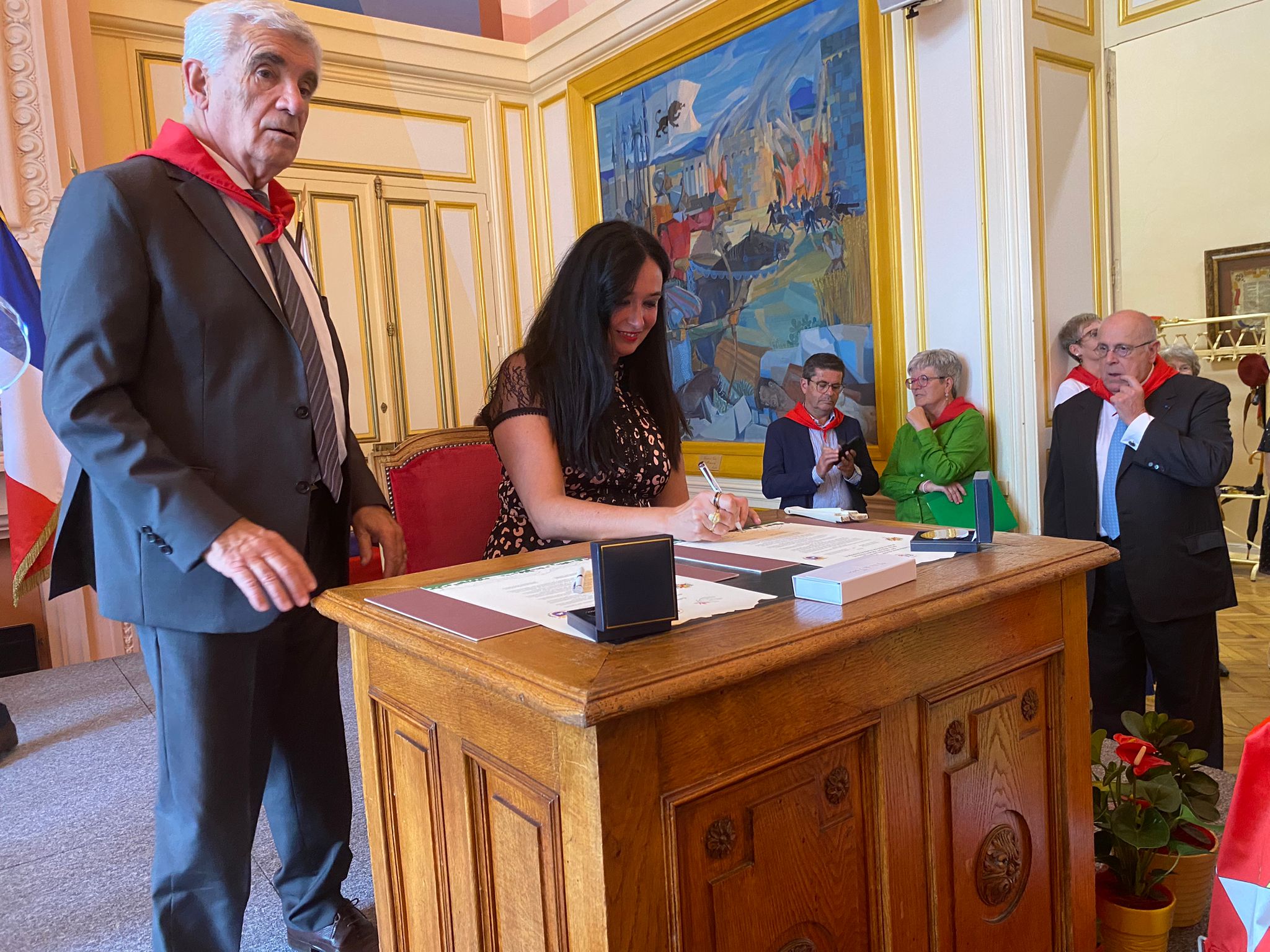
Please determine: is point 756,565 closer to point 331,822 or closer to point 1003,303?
point 331,822

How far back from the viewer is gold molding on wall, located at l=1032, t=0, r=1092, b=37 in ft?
12.3

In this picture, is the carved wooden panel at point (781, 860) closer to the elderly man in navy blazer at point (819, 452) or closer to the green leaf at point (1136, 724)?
the green leaf at point (1136, 724)

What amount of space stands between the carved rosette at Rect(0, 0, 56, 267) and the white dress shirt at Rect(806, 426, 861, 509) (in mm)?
3599

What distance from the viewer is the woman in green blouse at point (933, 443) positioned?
148 inches

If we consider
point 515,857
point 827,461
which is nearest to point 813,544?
point 515,857

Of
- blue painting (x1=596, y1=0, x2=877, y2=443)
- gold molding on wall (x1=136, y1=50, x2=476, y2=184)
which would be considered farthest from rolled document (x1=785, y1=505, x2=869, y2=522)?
gold molding on wall (x1=136, y1=50, x2=476, y2=184)

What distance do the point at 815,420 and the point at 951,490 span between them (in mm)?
653

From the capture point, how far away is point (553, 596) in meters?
1.29

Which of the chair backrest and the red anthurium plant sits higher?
the chair backrest

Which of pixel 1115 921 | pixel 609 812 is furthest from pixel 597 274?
pixel 1115 921

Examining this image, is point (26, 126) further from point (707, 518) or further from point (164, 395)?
point (707, 518)

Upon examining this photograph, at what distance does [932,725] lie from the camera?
1.27 meters

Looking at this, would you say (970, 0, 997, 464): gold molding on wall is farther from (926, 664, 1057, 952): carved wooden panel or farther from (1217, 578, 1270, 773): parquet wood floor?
(926, 664, 1057, 952): carved wooden panel

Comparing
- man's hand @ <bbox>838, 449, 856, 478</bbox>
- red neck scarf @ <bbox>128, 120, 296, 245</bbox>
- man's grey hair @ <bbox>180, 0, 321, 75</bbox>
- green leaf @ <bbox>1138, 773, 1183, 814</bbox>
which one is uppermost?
man's grey hair @ <bbox>180, 0, 321, 75</bbox>
